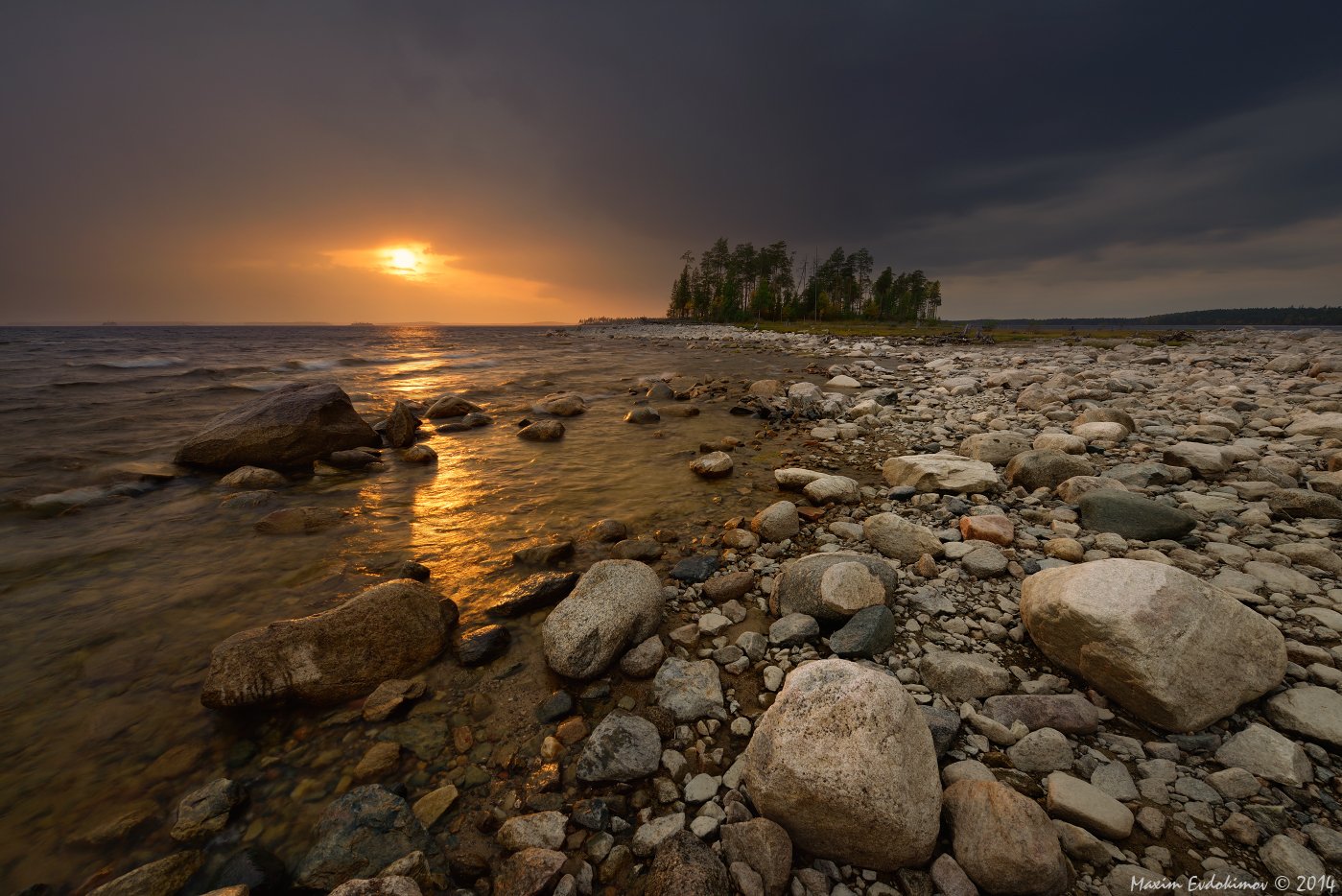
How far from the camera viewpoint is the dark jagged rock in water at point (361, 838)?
250 cm

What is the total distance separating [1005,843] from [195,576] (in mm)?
8024

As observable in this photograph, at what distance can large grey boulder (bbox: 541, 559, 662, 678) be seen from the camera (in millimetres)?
3805

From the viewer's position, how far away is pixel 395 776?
3.09m

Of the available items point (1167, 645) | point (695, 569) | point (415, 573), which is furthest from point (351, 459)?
point (1167, 645)

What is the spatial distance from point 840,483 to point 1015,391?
1117 centimetres

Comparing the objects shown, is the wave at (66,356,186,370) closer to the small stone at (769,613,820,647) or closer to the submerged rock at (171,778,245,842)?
the submerged rock at (171,778,245,842)

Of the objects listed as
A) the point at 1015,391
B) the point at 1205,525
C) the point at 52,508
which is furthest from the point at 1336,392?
the point at 52,508

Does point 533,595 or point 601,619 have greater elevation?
point 601,619

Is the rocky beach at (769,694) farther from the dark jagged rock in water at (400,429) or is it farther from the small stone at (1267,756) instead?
the dark jagged rock in water at (400,429)

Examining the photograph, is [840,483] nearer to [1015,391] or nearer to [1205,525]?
[1205,525]

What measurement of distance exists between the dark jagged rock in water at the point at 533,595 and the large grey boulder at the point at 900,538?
11.6ft

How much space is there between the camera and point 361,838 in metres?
2.62

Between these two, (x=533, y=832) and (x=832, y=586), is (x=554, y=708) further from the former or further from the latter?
Result: (x=832, y=586)

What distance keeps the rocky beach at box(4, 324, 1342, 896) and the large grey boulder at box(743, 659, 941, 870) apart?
0.05 ft
